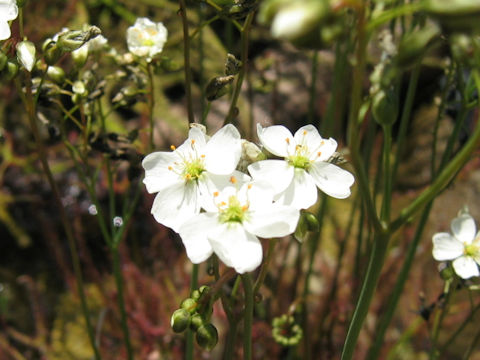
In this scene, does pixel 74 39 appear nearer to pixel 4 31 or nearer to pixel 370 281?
pixel 4 31

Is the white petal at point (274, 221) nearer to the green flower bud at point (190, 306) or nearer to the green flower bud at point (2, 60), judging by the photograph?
the green flower bud at point (190, 306)

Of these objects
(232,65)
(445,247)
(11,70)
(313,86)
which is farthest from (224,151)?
(313,86)

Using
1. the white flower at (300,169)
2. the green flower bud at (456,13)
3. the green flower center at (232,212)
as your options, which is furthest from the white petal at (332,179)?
the green flower bud at (456,13)

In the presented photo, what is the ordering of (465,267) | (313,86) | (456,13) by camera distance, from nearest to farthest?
(456,13), (465,267), (313,86)

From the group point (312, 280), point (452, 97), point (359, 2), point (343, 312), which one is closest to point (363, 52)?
point (359, 2)

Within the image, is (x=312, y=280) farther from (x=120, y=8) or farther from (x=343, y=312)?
(x=120, y=8)

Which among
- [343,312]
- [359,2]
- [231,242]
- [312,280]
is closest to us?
[359,2]
